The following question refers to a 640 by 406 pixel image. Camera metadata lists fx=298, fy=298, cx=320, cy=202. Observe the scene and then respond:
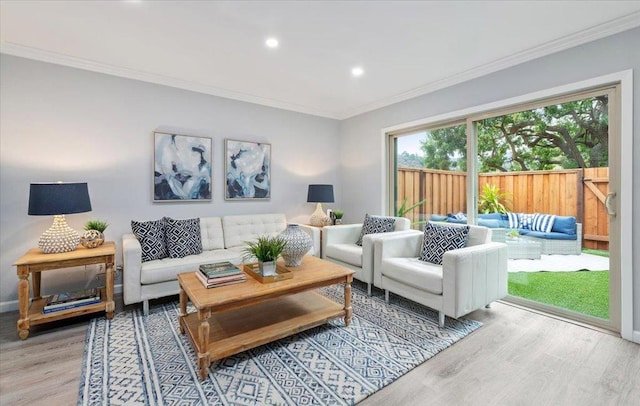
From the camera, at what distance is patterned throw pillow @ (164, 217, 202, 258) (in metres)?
3.08

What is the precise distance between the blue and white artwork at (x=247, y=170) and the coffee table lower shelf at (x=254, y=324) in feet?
6.28

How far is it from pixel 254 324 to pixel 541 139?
3.16 metres

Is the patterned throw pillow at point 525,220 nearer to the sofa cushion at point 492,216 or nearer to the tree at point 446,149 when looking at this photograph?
the sofa cushion at point 492,216

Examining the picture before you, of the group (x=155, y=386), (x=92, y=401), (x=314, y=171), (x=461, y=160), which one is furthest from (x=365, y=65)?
(x=92, y=401)

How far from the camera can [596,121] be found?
2576 millimetres

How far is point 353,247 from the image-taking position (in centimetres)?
371

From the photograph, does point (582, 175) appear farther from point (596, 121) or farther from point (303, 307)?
point (303, 307)

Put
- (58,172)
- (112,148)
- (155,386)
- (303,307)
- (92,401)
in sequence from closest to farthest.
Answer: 1. (92,401)
2. (155,386)
3. (303,307)
4. (58,172)
5. (112,148)

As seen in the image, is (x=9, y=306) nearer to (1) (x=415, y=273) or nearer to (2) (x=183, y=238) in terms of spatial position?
(2) (x=183, y=238)

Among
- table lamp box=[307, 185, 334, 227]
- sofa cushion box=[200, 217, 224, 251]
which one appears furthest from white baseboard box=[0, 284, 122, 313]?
table lamp box=[307, 185, 334, 227]

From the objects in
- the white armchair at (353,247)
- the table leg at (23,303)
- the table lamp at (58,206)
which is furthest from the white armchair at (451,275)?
the table leg at (23,303)

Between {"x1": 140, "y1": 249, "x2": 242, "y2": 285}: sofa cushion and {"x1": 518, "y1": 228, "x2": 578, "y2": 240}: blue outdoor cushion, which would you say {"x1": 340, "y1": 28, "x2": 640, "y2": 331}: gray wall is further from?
{"x1": 140, "y1": 249, "x2": 242, "y2": 285}: sofa cushion

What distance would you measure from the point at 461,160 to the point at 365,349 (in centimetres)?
248

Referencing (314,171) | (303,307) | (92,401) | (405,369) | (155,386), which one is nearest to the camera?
(92,401)
